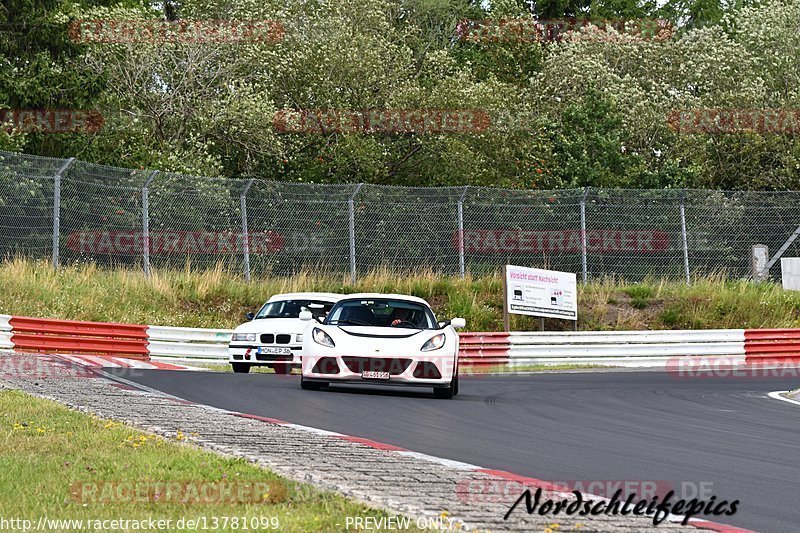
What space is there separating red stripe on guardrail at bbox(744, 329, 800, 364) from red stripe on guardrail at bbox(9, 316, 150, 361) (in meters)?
13.1

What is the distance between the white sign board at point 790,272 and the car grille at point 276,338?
49.4 feet

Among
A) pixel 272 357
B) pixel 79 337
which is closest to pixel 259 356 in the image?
pixel 272 357

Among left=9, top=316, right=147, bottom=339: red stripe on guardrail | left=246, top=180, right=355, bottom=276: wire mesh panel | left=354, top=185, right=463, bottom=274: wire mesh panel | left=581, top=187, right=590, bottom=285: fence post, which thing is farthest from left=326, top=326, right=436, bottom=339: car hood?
left=581, top=187, right=590, bottom=285: fence post

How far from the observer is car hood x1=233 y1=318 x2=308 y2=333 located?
2081 cm

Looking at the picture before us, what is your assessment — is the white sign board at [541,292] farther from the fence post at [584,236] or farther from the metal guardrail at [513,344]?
→ the metal guardrail at [513,344]

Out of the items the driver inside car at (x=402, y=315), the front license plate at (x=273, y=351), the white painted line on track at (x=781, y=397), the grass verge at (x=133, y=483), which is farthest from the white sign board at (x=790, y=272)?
the grass verge at (x=133, y=483)

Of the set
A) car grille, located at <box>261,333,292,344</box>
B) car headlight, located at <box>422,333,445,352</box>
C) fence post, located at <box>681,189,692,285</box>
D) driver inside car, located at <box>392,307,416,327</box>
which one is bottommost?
car grille, located at <box>261,333,292,344</box>

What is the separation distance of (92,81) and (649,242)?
1600cm

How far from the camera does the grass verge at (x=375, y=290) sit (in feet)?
82.7

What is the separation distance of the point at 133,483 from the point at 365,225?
2110 cm

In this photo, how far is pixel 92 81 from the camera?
114ft

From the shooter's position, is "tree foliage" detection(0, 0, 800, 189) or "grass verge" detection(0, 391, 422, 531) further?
"tree foliage" detection(0, 0, 800, 189)

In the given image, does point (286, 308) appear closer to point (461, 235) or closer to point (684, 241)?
point (461, 235)

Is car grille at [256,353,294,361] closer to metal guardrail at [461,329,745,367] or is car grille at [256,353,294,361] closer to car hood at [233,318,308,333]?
car hood at [233,318,308,333]
